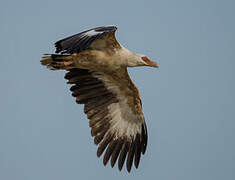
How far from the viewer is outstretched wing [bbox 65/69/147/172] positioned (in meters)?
9.60

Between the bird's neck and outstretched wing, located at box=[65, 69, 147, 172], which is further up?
the bird's neck

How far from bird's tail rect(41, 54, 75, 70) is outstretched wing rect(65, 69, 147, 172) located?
55cm

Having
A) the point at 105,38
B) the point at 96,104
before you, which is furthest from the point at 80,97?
the point at 105,38

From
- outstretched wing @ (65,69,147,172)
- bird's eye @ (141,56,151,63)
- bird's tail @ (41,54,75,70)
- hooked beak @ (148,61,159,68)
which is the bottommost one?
outstretched wing @ (65,69,147,172)

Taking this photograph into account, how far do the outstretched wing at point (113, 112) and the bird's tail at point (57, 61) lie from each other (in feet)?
1.81

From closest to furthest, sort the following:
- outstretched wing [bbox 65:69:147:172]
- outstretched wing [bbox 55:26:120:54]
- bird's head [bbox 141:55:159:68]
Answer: outstretched wing [bbox 55:26:120:54] → bird's head [bbox 141:55:159:68] → outstretched wing [bbox 65:69:147:172]

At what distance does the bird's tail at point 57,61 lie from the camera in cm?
905

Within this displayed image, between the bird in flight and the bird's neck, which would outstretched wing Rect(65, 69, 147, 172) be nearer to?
the bird in flight

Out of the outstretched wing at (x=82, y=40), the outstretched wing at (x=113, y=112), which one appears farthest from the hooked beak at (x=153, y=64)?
the outstretched wing at (x=82, y=40)

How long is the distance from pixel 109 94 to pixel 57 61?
5.51ft

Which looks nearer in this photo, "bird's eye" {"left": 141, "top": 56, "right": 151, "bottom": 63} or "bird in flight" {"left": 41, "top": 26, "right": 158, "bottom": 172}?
"bird in flight" {"left": 41, "top": 26, "right": 158, "bottom": 172}

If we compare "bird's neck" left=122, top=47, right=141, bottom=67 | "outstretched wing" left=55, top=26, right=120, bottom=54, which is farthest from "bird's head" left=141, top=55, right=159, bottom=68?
"outstretched wing" left=55, top=26, right=120, bottom=54

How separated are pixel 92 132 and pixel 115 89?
3.85ft

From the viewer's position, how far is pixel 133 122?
1016cm
